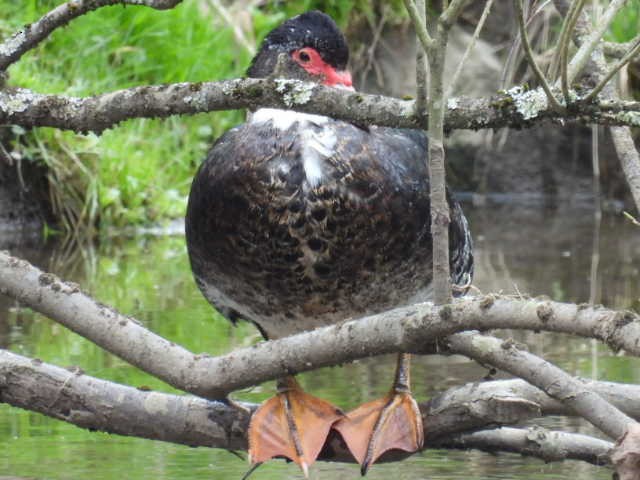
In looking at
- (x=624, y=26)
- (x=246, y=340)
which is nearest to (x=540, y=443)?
(x=246, y=340)

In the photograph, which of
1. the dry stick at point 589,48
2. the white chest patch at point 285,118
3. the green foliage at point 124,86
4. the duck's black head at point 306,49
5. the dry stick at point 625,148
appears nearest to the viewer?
the dry stick at point 589,48

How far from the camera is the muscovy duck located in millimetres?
3418

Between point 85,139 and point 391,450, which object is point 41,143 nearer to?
point 85,139

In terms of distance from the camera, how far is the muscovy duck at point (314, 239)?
342cm

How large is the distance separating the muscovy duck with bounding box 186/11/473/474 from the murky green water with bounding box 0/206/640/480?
0.85 ft

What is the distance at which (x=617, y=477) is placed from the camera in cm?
215

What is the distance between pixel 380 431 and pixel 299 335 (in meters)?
0.88

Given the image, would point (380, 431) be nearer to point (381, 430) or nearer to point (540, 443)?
point (381, 430)

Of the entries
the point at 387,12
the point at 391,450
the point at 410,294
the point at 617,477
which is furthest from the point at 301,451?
the point at 387,12

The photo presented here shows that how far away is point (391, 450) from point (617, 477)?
129 cm

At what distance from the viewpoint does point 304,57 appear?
13.3 ft

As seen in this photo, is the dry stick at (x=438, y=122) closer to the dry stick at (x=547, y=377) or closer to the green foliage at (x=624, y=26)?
the dry stick at (x=547, y=377)

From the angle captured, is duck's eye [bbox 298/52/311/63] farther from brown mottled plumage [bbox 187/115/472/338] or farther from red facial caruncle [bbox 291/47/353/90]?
brown mottled plumage [bbox 187/115/472/338]

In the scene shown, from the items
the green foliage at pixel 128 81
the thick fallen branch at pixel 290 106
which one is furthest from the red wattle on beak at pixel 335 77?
the green foliage at pixel 128 81
